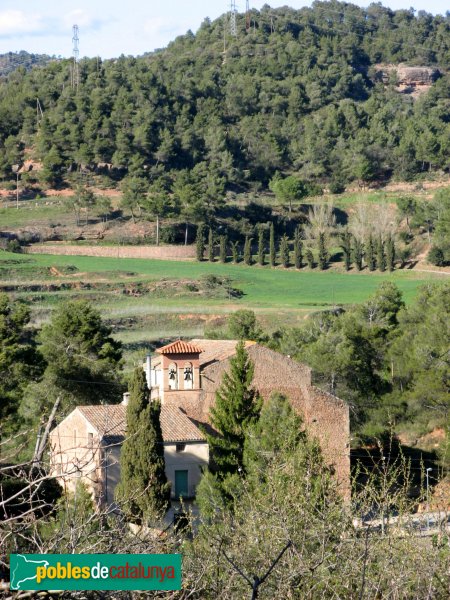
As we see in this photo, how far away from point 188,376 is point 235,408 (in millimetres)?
2634

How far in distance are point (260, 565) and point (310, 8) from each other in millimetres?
146938

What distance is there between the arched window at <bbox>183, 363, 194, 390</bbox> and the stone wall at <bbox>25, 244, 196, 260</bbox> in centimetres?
4203

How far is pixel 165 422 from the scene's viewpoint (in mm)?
28484

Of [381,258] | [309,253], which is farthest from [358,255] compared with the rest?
[309,253]

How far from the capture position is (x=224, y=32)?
133375 millimetres

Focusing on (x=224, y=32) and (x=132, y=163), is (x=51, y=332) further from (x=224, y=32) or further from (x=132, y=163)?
(x=224, y=32)

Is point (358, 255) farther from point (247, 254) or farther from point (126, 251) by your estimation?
point (126, 251)

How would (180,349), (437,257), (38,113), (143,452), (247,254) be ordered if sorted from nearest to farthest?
(143,452) < (180,349) < (437,257) < (247,254) < (38,113)

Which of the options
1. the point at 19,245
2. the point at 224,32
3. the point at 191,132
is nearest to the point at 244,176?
the point at 191,132

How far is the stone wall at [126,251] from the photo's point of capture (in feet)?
238

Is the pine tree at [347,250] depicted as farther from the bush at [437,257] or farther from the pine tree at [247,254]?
the pine tree at [247,254]

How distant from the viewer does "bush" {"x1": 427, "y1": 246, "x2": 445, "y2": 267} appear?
7100 centimetres

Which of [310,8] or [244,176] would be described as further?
[310,8]

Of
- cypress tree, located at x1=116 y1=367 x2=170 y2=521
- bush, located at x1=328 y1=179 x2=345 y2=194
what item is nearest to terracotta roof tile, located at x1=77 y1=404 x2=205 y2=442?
cypress tree, located at x1=116 y1=367 x2=170 y2=521
